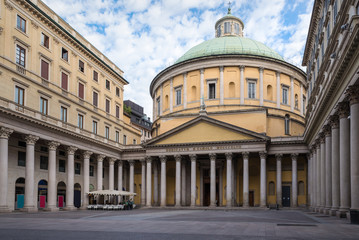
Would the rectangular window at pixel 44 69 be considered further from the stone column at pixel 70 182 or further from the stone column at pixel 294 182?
the stone column at pixel 294 182

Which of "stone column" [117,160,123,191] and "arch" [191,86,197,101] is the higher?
"arch" [191,86,197,101]

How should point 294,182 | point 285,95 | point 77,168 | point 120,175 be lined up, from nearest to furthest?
point 294,182, point 77,168, point 120,175, point 285,95

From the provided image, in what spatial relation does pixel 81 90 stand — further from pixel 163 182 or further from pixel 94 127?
pixel 163 182

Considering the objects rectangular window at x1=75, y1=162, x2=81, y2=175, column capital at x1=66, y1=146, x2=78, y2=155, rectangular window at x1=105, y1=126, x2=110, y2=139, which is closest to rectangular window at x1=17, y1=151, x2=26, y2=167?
column capital at x1=66, y1=146, x2=78, y2=155

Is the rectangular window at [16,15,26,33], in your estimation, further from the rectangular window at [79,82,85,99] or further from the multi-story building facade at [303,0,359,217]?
the multi-story building facade at [303,0,359,217]

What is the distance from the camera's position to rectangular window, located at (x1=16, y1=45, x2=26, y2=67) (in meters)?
39.0

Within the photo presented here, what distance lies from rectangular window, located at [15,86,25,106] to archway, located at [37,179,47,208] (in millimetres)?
10143

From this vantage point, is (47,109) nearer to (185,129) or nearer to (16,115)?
(16,115)

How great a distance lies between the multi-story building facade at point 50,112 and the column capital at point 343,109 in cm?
2787

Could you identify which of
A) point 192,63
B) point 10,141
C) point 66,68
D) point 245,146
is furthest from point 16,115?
point 192,63

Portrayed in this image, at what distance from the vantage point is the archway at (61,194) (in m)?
46.7

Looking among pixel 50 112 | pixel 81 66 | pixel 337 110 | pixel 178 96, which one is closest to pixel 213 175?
pixel 178 96

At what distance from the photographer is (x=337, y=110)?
90.4 ft

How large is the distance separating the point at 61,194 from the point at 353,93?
36.1 m
